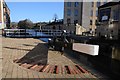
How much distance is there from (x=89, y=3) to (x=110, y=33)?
1434 inches

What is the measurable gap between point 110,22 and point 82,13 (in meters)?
31.6

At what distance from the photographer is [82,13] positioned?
216 feet

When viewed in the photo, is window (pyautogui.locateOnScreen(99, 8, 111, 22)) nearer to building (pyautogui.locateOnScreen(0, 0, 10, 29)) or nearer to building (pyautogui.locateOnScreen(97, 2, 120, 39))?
building (pyautogui.locateOnScreen(97, 2, 120, 39))

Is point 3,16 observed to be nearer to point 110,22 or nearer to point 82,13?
point 110,22

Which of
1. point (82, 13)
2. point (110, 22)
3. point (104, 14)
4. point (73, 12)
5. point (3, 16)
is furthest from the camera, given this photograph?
point (73, 12)

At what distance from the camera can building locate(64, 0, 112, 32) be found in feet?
215

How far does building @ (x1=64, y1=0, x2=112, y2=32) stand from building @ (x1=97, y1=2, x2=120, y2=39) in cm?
1865

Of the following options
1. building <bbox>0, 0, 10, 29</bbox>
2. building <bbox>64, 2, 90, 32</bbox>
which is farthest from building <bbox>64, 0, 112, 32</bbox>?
building <bbox>0, 0, 10, 29</bbox>

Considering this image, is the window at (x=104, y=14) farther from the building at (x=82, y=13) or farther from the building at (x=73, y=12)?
the building at (x=73, y=12)

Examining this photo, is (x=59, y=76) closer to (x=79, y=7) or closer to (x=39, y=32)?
(x=39, y=32)

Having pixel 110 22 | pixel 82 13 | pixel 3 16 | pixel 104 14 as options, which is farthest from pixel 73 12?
pixel 110 22

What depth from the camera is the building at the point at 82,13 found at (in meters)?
65.6

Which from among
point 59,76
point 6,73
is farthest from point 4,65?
point 59,76

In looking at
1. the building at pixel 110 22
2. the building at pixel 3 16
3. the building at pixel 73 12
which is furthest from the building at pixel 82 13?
the building at pixel 3 16
